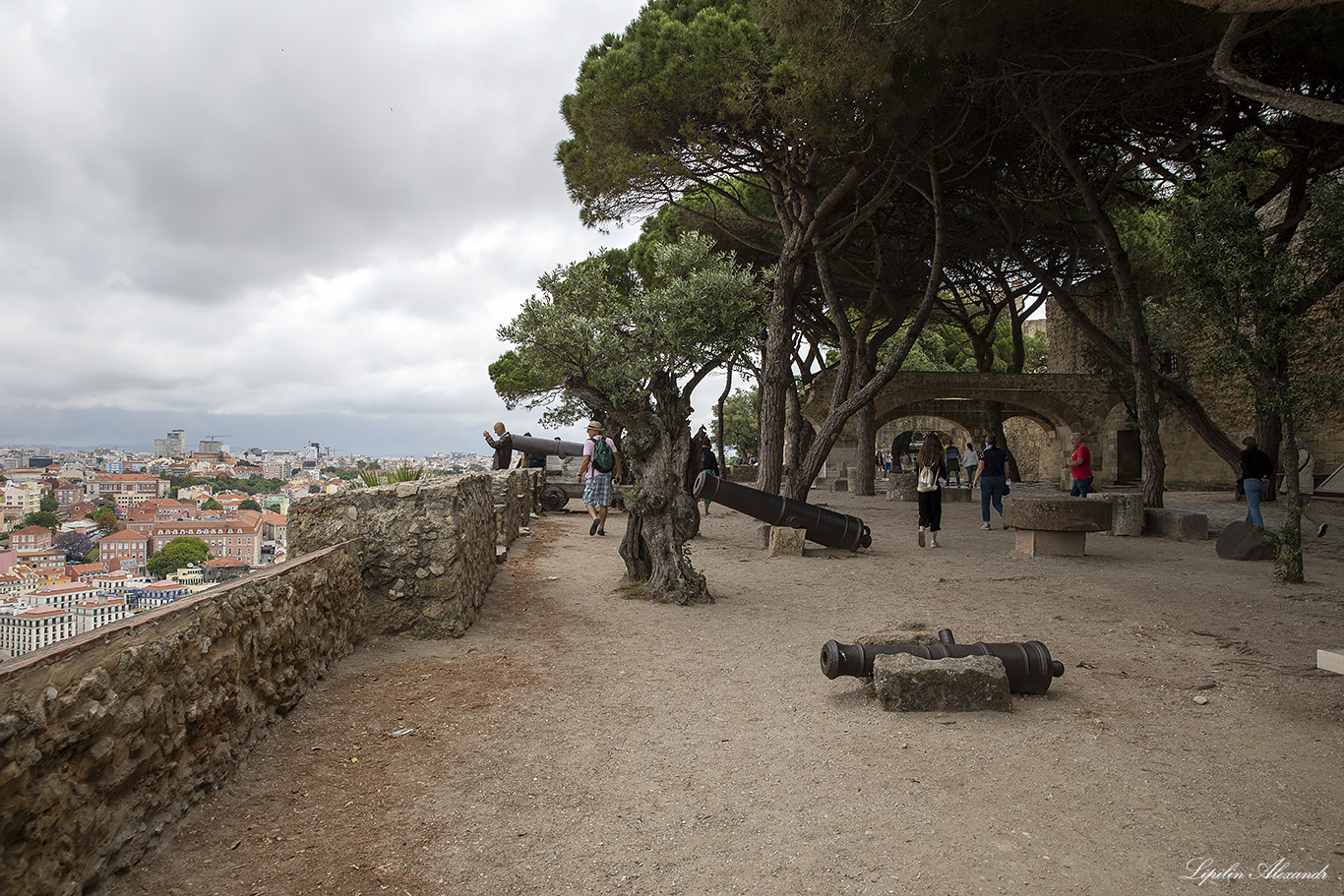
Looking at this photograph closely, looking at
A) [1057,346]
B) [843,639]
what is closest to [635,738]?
[843,639]

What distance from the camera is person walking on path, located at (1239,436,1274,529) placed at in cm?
1016

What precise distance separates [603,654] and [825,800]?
2654 mm

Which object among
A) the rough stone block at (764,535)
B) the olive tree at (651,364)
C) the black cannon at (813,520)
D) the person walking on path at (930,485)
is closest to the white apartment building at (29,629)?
the olive tree at (651,364)

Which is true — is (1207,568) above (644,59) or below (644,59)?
below

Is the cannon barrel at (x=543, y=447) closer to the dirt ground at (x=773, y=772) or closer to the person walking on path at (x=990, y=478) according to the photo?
the person walking on path at (x=990, y=478)

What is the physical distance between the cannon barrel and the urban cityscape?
1176cm

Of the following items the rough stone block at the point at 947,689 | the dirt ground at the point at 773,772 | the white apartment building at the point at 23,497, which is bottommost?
the dirt ground at the point at 773,772

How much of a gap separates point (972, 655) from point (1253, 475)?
8567 millimetres

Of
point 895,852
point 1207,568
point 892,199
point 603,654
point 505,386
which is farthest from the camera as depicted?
point 505,386

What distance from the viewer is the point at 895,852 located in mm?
2680

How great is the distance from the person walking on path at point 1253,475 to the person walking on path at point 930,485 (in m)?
3.75

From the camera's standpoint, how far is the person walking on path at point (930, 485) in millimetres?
10461

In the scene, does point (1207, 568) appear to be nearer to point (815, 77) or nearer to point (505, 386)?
point (815, 77)

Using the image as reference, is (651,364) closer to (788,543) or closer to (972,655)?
(788,543)
